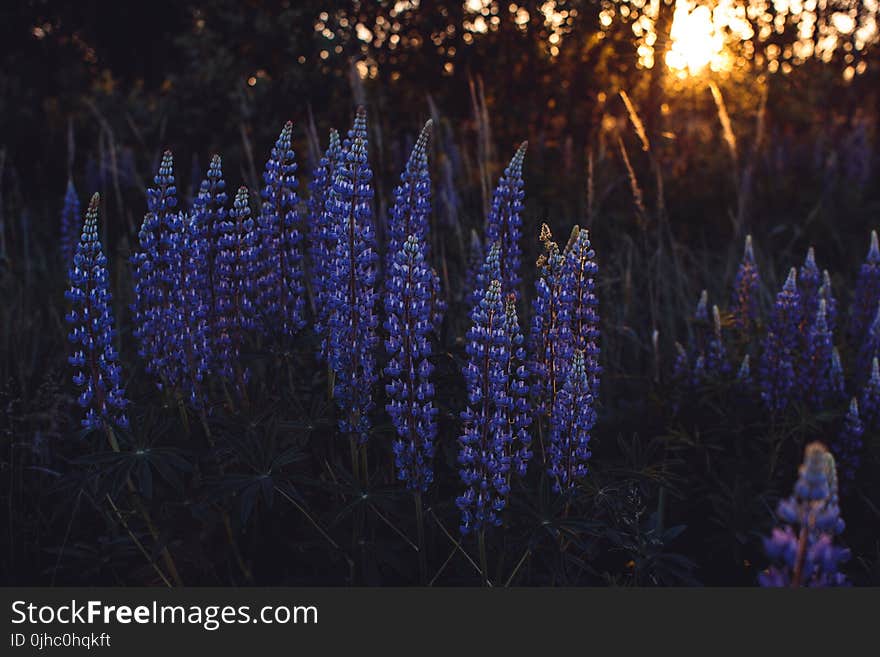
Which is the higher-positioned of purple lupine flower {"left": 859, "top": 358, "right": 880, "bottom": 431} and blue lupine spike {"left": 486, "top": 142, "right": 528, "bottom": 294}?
blue lupine spike {"left": 486, "top": 142, "right": 528, "bottom": 294}

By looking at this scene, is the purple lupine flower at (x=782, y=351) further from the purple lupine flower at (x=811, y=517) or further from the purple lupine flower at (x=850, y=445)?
the purple lupine flower at (x=811, y=517)

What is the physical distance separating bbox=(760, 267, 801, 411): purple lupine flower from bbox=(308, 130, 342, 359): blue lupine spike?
71.5 inches

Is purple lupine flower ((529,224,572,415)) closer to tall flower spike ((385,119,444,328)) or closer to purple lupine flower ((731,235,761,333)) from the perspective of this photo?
tall flower spike ((385,119,444,328))

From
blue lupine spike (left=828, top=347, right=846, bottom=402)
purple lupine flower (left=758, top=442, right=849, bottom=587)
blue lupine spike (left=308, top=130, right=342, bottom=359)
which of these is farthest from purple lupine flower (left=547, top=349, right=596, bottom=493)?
blue lupine spike (left=828, top=347, right=846, bottom=402)

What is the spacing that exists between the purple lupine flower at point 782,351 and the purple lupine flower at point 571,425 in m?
1.27

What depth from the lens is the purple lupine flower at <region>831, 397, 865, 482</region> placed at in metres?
3.19

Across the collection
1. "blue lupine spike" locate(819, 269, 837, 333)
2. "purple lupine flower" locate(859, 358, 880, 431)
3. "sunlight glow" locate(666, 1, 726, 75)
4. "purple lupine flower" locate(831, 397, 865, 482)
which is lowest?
"purple lupine flower" locate(831, 397, 865, 482)

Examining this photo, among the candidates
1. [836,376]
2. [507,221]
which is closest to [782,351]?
[836,376]

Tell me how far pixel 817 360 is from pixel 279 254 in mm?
2208

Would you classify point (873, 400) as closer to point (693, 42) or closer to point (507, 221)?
point (507, 221)

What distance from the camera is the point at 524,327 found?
444 cm

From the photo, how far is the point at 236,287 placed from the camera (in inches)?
113

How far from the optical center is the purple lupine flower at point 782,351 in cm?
343

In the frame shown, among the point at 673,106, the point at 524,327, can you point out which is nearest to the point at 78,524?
the point at 524,327
